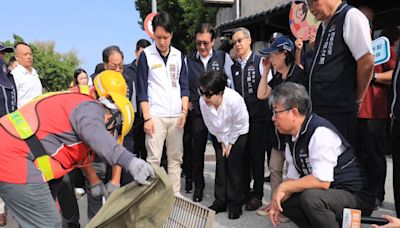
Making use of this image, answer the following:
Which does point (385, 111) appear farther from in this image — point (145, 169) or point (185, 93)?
point (145, 169)

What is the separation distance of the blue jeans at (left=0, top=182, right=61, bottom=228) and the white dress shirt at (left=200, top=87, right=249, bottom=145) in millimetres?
1745

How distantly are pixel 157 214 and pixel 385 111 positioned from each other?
2.47 m

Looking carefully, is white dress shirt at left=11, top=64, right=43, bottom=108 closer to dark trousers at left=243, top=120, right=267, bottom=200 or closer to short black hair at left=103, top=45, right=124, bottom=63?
short black hair at left=103, top=45, right=124, bottom=63

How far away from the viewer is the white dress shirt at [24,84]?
4816 mm

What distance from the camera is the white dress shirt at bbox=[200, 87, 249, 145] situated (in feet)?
10.7

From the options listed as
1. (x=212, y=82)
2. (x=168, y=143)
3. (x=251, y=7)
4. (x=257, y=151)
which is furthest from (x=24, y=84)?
(x=251, y=7)

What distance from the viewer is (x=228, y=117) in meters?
3.33

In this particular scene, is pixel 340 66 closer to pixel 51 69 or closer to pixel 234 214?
pixel 234 214

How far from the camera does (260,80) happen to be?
3449 mm

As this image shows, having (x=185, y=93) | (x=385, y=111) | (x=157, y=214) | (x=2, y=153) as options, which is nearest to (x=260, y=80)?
(x=185, y=93)

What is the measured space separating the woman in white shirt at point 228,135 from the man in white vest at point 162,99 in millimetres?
310

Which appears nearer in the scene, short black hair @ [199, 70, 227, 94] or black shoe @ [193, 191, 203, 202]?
short black hair @ [199, 70, 227, 94]

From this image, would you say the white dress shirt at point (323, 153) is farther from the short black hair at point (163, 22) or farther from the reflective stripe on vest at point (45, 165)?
the short black hair at point (163, 22)

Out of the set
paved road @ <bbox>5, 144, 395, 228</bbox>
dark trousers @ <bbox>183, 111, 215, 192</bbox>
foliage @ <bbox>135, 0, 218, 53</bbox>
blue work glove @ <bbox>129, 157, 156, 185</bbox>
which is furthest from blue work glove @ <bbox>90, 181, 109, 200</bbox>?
foliage @ <bbox>135, 0, 218, 53</bbox>
